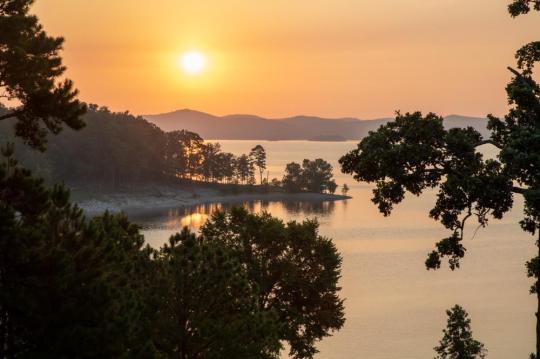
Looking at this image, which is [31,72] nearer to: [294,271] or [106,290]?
[106,290]

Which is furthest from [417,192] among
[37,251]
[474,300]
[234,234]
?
[474,300]

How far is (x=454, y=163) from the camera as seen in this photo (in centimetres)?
2278

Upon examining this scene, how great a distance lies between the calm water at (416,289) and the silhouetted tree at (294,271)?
2333 cm

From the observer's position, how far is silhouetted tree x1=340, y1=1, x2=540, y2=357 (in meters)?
21.8

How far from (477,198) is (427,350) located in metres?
54.0

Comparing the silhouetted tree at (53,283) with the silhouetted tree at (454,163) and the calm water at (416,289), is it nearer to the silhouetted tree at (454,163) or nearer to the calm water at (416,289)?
the silhouetted tree at (454,163)

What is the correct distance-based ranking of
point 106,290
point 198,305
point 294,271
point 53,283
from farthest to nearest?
1. point 294,271
2. point 198,305
3. point 106,290
4. point 53,283

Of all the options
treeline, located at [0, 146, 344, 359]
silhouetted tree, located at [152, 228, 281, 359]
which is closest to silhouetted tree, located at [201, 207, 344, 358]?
treeline, located at [0, 146, 344, 359]

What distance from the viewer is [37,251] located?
21.7 m

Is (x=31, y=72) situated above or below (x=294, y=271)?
above

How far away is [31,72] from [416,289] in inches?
3339

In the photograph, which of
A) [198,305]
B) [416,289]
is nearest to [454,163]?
[198,305]

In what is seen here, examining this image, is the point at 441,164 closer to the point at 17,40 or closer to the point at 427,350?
the point at 17,40

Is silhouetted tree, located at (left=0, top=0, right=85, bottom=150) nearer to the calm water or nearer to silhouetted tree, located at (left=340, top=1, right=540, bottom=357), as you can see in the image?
silhouetted tree, located at (left=340, top=1, right=540, bottom=357)
